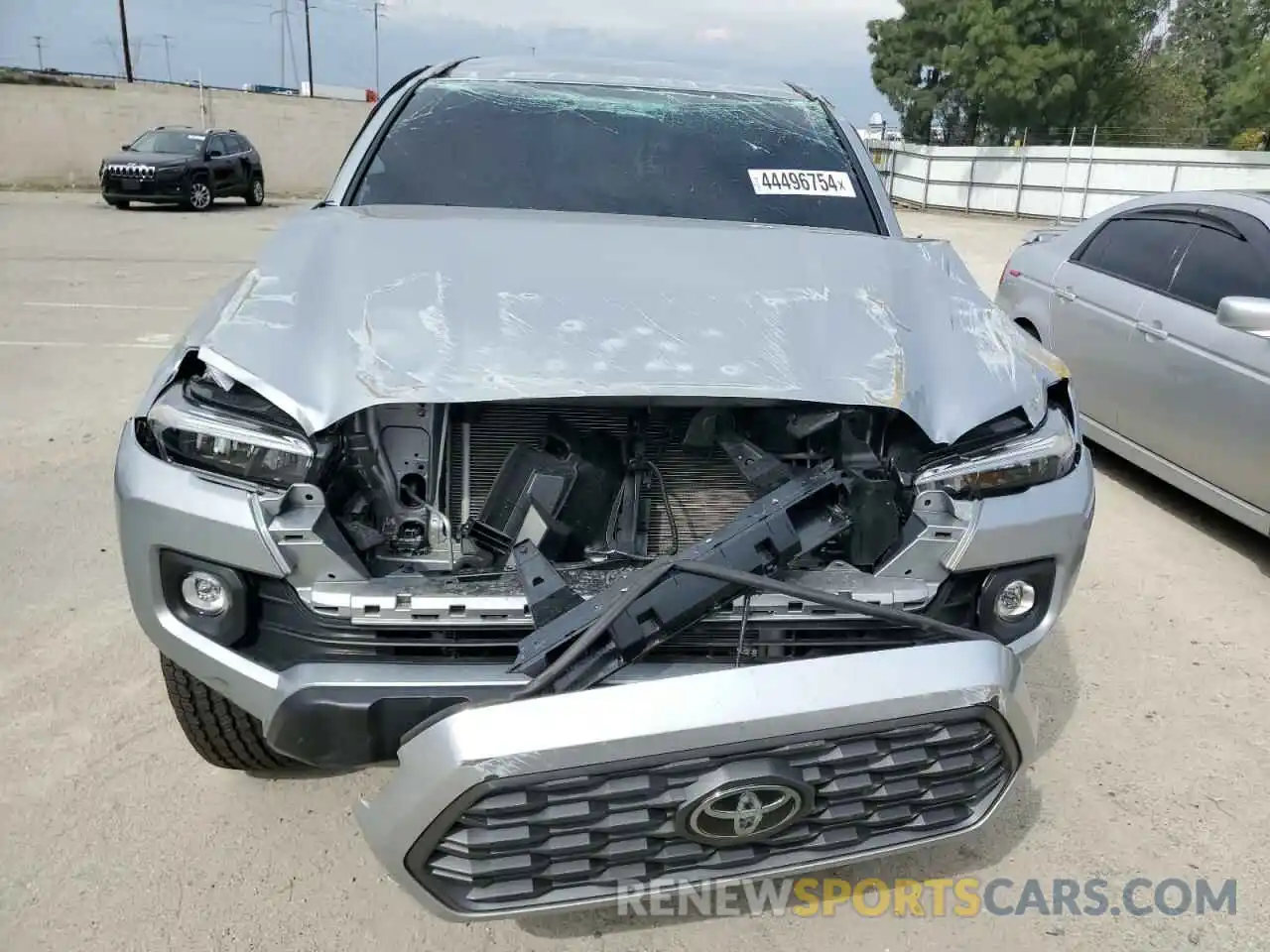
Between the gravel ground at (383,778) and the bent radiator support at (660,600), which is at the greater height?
the bent radiator support at (660,600)

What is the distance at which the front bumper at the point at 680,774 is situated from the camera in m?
1.62

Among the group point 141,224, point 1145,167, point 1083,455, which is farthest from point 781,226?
point 1145,167

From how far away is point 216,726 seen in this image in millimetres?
2357

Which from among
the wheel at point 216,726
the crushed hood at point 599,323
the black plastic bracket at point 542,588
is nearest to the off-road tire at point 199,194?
the crushed hood at point 599,323

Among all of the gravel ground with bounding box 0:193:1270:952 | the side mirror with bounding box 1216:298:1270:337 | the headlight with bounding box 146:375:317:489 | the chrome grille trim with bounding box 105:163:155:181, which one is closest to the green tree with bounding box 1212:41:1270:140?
the gravel ground with bounding box 0:193:1270:952

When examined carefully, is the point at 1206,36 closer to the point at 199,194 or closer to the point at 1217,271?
the point at 199,194

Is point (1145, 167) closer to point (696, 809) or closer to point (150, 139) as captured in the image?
point (150, 139)

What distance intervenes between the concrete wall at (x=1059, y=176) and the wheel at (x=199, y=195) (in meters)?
13.2

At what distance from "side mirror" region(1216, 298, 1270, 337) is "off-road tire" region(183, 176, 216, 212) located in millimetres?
17553

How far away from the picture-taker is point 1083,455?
7.84ft

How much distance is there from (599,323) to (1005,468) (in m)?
0.97

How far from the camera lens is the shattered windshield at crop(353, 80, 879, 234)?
3172 mm

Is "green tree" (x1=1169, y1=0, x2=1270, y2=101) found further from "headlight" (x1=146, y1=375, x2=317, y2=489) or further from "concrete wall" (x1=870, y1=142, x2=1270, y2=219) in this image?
"headlight" (x1=146, y1=375, x2=317, y2=489)

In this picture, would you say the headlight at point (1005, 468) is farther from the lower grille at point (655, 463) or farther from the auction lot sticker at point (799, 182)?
the auction lot sticker at point (799, 182)
